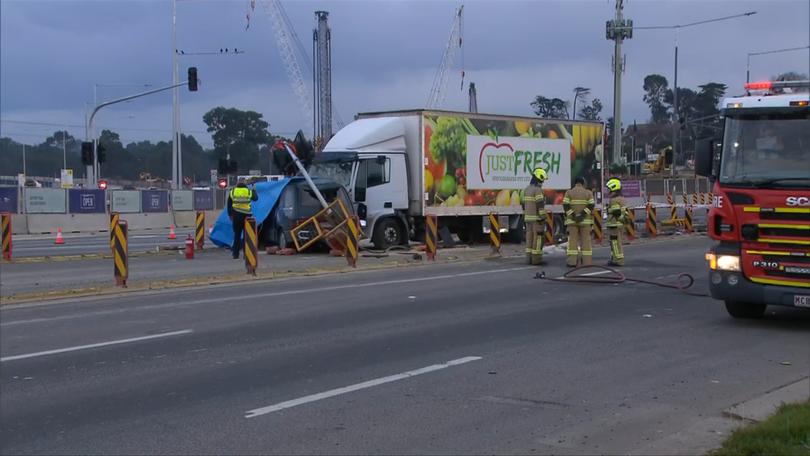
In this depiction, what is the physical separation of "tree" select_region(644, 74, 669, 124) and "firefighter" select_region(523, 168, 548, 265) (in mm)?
59111

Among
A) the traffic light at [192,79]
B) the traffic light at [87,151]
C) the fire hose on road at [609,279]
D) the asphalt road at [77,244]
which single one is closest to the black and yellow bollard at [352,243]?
the fire hose on road at [609,279]

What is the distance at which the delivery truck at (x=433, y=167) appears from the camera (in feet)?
75.6

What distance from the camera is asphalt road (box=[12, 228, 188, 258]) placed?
25.0m

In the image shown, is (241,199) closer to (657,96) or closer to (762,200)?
(762,200)

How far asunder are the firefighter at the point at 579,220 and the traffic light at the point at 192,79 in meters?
23.5

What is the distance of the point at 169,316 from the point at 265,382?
4450mm

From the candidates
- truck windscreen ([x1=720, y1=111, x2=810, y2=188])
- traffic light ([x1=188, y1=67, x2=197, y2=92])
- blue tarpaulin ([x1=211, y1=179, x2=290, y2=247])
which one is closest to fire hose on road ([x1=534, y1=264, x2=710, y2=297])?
truck windscreen ([x1=720, y1=111, x2=810, y2=188])

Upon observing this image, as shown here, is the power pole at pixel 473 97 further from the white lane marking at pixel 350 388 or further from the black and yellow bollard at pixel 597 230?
the white lane marking at pixel 350 388

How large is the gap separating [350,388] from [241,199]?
13.2 m

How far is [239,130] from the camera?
10106 centimetres

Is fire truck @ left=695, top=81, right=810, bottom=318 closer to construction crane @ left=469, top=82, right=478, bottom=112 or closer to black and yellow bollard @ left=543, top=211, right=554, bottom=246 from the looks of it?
black and yellow bollard @ left=543, top=211, right=554, bottom=246

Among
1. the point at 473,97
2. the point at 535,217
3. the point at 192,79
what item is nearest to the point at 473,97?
the point at 473,97

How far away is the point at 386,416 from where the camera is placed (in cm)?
714

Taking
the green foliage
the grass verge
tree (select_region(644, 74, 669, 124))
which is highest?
tree (select_region(644, 74, 669, 124))
